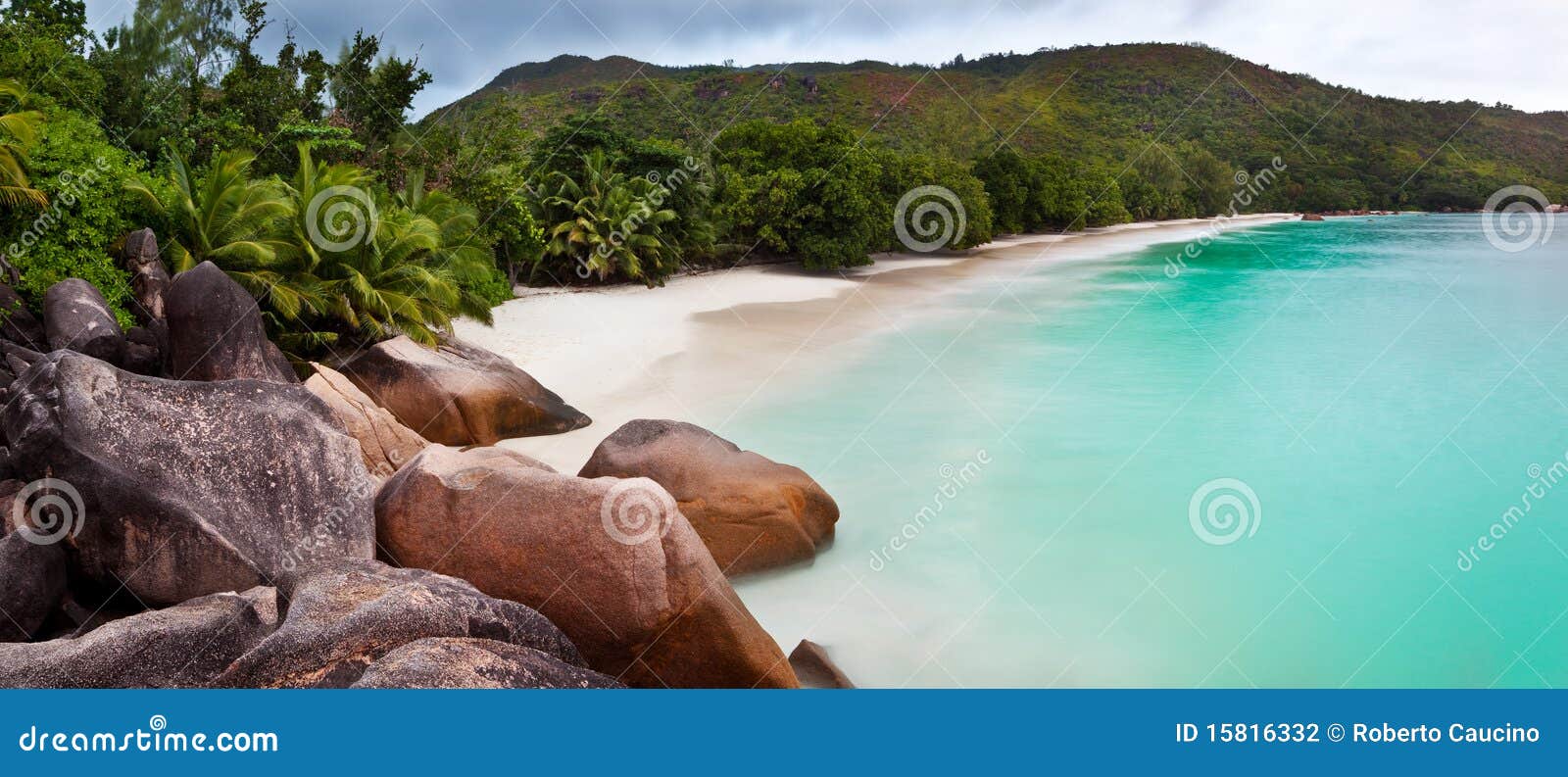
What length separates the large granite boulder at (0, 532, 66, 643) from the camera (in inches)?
238

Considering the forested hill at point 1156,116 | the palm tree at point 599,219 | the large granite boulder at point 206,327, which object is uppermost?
the forested hill at point 1156,116

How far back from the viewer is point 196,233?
44.9 feet

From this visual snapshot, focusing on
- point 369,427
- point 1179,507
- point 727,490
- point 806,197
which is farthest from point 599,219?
point 727,490

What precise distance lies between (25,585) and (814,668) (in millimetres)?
5316

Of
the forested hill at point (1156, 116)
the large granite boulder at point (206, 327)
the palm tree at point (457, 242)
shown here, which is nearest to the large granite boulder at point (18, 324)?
the large granite boulder at point (206, 327)

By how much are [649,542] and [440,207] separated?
14119mm

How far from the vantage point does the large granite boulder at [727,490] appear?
9117 mm

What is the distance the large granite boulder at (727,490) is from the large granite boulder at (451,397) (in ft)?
10.6

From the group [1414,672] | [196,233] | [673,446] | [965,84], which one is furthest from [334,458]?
[965,84]

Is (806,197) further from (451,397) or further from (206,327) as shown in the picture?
(206,327)

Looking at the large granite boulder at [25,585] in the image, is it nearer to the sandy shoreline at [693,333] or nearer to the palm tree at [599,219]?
the sandy shoreline at [693,333]

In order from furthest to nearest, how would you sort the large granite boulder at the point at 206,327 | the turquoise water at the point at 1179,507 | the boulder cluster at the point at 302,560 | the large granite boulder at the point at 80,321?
1. the large granite boulder at the point at 80,321
2. the large granite boulder at the point at 206,327
3. the turquoise water at the point at 1179,507
4. the boulder cluster at the point at 302,560

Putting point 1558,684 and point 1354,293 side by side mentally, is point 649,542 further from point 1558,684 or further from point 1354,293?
point 1354,293

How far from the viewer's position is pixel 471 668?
492 cm
